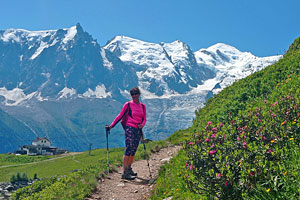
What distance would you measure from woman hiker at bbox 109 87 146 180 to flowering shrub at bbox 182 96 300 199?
18.1ft

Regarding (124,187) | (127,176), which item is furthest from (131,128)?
(124,187)

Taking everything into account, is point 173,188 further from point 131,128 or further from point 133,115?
point 133,115

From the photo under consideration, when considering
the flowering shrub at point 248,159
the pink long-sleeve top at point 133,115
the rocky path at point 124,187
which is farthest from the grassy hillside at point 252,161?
the pink long-sleeve top at point 133,115

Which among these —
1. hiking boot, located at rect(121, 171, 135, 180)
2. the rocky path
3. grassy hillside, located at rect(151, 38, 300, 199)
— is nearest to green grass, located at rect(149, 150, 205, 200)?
grassy hillside, located at rect(151, 38, 300, 199)

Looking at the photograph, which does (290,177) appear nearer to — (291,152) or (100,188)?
(291,152)

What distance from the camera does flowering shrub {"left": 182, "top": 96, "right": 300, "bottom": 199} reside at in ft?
15.6

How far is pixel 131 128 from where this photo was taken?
1180 cm

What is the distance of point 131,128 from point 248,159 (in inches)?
283

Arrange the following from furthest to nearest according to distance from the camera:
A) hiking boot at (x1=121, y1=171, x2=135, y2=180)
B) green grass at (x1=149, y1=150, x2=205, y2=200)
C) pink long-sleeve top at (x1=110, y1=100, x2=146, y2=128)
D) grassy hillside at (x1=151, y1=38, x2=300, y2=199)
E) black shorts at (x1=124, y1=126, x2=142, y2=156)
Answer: pink long-sleeve top at (x1=110, y1=100, x2=146, y2=128), black shorts at (x1=124, y1=126, x2=142, y2=156), hiking boot at (x1=121, y1=171, x2=135, y2=180), green grass at (x1=149, y1=150, x2=205, y2=200), grassy hillside at (x1=151, y1=38, x2=300, y2=199)

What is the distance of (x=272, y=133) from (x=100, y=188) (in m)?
6.88

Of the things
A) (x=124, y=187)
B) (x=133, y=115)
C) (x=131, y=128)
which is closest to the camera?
(x=124, y=187)

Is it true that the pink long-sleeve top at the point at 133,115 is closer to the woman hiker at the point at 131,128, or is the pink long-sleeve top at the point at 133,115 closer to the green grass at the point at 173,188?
the woman hiker at the point at 131,128

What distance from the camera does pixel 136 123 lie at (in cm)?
1186

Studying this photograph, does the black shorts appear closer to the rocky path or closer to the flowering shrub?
the rocky path
